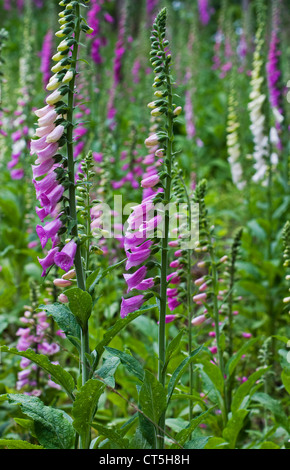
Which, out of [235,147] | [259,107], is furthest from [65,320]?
[235,147]

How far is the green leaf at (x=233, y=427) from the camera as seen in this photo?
2500 mm

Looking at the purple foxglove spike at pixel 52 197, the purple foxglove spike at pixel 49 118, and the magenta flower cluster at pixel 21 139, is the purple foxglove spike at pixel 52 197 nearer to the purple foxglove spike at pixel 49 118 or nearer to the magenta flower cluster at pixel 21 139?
the purple foxglove spike at pixel 49 118

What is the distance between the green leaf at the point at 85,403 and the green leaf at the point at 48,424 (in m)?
0.11

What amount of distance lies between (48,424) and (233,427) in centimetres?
94

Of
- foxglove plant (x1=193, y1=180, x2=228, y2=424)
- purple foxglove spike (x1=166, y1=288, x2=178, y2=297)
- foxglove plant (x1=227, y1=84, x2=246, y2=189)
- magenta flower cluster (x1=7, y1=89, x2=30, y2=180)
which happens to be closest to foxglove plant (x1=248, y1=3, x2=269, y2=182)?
foxglove plant (x1=227, y1=84, x2=246, y2=189)

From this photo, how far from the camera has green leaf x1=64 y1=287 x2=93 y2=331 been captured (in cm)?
197

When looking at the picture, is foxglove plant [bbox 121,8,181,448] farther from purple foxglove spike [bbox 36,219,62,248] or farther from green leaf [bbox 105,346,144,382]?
purple foxglove spike [bbox 36,219,62,248]

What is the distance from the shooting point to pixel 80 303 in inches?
79.3

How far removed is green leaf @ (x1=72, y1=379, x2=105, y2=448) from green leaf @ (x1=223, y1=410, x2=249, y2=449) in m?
0.79

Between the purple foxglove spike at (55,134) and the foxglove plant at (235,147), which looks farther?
the foxglove plant at (235,147)

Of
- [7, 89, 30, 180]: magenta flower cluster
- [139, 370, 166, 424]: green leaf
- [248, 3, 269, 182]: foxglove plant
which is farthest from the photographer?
[7, 89, 30, 180]: magenta flower cluster

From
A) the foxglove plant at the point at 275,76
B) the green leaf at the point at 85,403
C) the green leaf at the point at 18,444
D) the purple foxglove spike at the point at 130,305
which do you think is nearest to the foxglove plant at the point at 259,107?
the foxglove plant at the point at 275,76

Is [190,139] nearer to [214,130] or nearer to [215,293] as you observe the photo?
[214,130]
